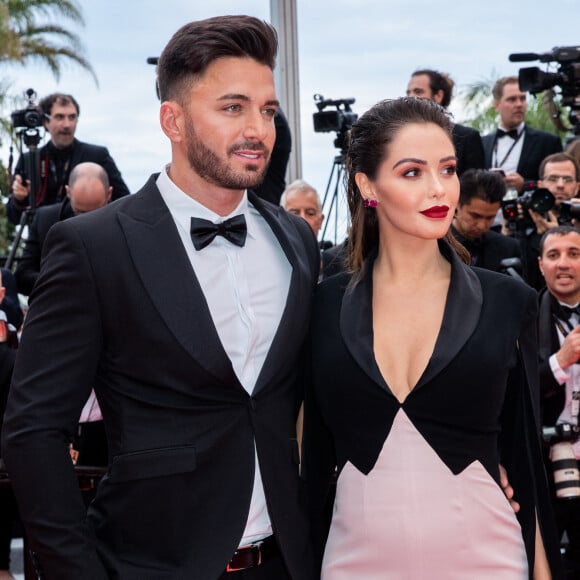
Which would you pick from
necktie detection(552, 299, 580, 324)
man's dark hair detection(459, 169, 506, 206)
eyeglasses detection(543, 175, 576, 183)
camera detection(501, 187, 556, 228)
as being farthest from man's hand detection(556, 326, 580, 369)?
eyeglasses detection(543, 175, 576, 183)

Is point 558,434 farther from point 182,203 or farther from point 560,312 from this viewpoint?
point 182,203

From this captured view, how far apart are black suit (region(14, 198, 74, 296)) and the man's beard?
3400 millimetres

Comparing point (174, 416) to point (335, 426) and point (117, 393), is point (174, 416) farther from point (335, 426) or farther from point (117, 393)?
point (335, 426)

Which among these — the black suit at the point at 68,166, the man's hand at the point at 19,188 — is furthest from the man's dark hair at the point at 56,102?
the man's hand at the point at 19,188

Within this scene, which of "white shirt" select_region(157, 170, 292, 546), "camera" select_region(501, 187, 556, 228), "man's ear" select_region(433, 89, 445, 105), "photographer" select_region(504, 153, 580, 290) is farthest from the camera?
"man's ear" select_region(433, 89, 445, 105)

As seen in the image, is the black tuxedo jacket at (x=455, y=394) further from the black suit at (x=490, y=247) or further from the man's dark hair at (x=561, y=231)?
the black suit at (x=490, y=247)

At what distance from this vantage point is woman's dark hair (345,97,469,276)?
2.25 metres

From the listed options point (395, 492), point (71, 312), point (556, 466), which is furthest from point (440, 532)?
point (556, 466)

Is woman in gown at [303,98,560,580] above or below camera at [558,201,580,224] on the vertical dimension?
below

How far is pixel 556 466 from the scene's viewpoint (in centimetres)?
367

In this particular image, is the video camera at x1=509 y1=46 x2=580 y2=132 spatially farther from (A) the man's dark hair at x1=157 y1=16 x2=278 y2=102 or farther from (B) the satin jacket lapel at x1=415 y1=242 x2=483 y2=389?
(A) the man's dark hair at x1=157 y1=16 x2=278 y2=102

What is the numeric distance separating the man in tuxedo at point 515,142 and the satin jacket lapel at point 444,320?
12.1 feet

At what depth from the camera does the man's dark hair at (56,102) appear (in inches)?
238

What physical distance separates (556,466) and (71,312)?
2353 mm
